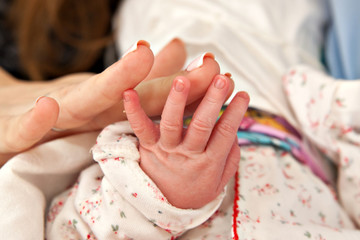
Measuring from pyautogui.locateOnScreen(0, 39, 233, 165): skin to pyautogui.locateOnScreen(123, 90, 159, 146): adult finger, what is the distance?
0.05ft

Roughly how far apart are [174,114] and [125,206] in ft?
0.44

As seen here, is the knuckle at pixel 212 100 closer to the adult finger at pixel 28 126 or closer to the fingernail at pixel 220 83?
the fingernail at pixel 220 83

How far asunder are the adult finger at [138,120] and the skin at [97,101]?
15 mm

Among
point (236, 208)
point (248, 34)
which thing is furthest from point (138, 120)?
point (248, 34)

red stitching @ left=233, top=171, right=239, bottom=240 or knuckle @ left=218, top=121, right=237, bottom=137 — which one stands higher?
knuckle @ left=218, top=121, right=237, bottom=137

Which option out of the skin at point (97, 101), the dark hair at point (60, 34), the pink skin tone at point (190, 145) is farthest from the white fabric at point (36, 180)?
the dark hair at point (60, 34)

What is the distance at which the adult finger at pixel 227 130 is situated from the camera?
412 mm

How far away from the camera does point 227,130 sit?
411 mm

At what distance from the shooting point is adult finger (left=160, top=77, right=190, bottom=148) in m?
0.37

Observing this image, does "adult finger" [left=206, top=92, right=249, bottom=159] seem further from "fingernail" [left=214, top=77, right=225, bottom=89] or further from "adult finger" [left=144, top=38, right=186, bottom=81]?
"adult finger" [left=144, top=38, right=186, bottom=81]

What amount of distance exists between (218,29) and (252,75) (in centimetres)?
13

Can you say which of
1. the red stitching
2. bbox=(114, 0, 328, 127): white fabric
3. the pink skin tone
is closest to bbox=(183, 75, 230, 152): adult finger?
the pink skin tone

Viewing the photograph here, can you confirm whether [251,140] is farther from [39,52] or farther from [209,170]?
[39,52]

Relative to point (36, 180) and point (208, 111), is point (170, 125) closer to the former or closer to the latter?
point (208, 111)
